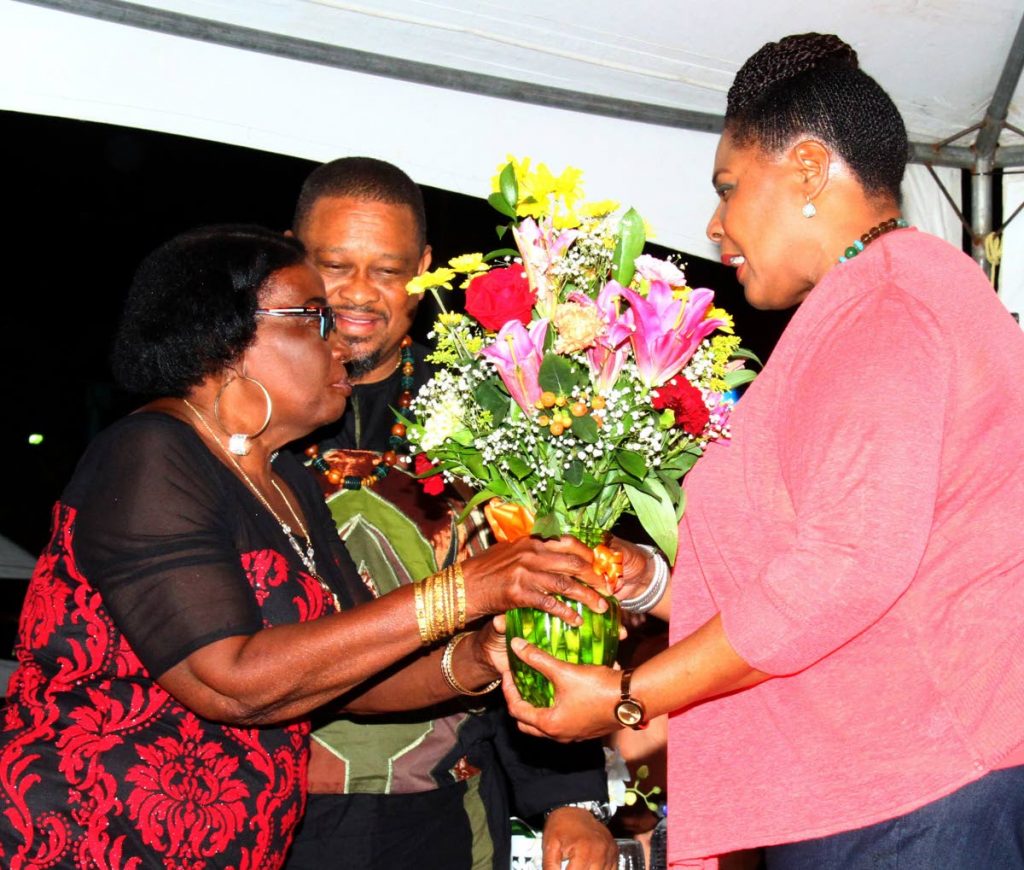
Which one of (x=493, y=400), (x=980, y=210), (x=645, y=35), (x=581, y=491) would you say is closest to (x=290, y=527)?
(x=493, y=400)

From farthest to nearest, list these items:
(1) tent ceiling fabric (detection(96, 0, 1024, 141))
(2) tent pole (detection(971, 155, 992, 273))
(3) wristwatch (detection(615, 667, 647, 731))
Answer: (2) tent pole (detection(971, 155, 992, 273)), (1) tent ceiling fabric (detection(96, 0, 1024, 141)), (3) wristwatch (detection(615, 667, 647, 731))

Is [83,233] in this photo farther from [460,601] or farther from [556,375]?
[556,375]

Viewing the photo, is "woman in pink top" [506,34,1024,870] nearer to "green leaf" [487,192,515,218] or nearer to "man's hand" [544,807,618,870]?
"green leaf" [487,192,515,218]

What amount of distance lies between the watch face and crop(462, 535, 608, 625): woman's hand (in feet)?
0.92

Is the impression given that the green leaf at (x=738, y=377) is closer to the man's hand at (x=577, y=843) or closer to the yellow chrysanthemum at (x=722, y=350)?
the yellow chrysanthemum at (x=722, y=350)

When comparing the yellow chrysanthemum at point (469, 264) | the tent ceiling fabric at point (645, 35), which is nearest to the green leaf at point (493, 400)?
the yellow chrysanthemum at point (469, 264)

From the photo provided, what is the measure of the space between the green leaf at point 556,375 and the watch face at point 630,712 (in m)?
0.61

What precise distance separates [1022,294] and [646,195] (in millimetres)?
1741

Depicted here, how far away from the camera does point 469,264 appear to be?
2.55 metres

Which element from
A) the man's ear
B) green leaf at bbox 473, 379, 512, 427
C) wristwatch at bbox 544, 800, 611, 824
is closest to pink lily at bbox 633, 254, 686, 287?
green leaf at bbox 473, 379, 512, 427

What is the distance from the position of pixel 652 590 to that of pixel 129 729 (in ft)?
3.98

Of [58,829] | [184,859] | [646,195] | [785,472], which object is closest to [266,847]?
[184,859]

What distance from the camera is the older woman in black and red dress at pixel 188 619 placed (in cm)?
231

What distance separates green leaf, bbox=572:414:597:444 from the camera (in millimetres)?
2387
